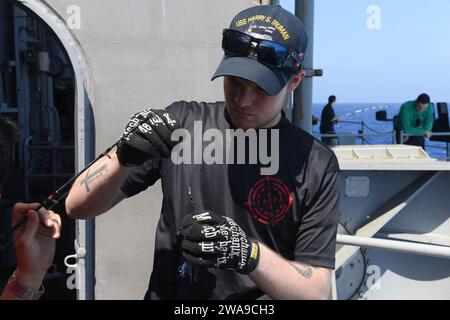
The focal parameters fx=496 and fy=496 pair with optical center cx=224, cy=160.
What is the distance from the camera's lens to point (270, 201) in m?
1.94

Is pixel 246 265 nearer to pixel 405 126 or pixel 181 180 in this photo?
pixel 181 180

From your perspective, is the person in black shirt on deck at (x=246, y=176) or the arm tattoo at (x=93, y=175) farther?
the arm tattoo at (x=93, y=175)

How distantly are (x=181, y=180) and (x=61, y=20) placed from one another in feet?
5.51

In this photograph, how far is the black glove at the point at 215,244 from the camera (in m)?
1.63

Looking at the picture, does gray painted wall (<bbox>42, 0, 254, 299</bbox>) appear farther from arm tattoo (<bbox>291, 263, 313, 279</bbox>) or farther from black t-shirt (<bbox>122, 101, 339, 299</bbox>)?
arm tattoo (<bbox>291, 263, 313, 279</bbox>)

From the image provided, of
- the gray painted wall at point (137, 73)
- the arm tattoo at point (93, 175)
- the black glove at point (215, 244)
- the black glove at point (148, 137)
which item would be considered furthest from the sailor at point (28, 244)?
the gray painted wall at point (137, 73)

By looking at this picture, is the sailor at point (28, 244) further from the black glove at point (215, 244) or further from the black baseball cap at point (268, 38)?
the black baseball cap at point (268, 38)

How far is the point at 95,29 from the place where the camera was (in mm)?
3199

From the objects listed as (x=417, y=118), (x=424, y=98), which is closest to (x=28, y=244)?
(x=424, y=98)

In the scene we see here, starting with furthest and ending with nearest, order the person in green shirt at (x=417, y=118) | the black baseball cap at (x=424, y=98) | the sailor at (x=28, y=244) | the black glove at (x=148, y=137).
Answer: the person in green shirt at (x=417, y=118), the black baseball cap at (x=424, y=98), the black glove at (x=148, y=137), the sailor at (x=28, y=244)

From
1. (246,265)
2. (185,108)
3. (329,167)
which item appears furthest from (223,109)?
(246,265)

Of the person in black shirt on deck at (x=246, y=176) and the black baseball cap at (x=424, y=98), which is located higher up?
the black baseball cap at (x=424, y=98)

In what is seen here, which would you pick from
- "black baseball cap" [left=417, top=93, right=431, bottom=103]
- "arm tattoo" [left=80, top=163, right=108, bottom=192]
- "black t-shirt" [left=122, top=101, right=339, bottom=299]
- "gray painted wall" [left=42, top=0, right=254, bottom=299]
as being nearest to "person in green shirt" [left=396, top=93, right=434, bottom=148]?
"black baseball cap" [left=417, top=93, right=431, bottom=103]

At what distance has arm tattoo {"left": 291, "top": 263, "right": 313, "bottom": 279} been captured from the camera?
5.96 feet
